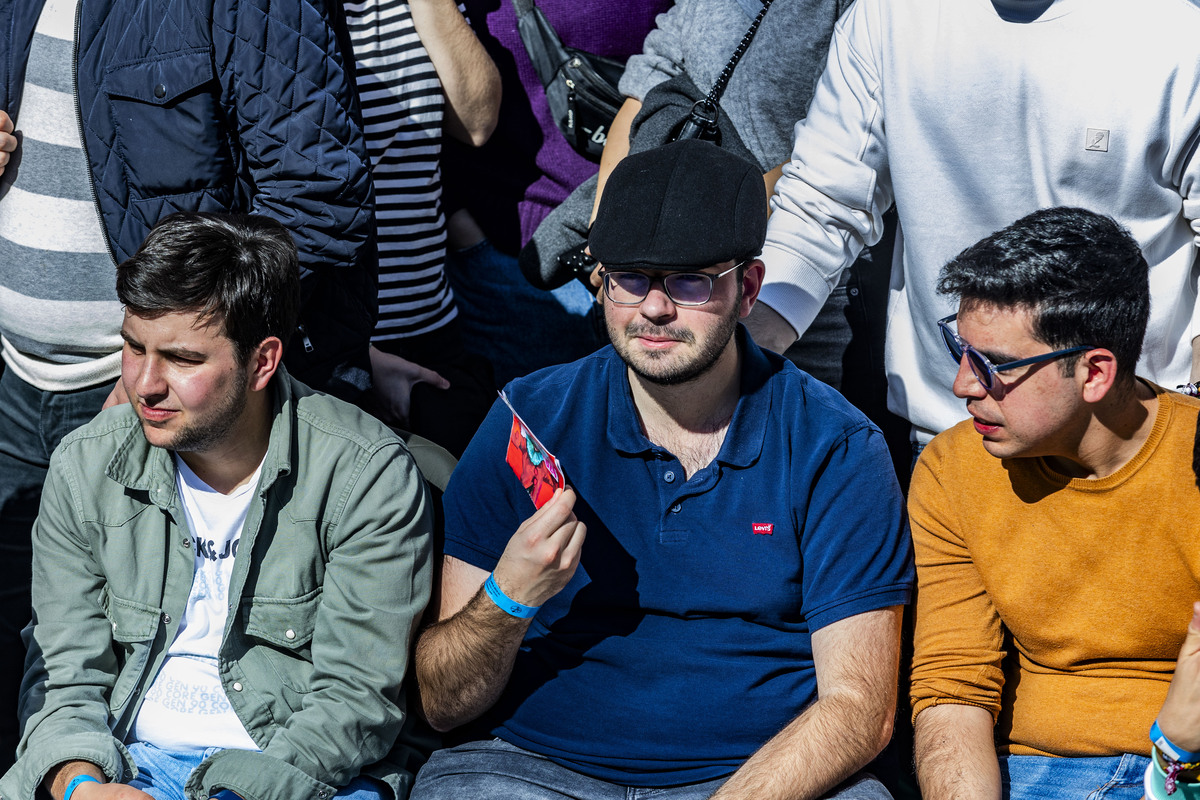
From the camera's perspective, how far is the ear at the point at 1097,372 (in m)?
2.29

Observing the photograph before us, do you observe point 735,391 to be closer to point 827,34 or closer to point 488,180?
point 827,34

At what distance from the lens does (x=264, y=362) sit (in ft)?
8.59

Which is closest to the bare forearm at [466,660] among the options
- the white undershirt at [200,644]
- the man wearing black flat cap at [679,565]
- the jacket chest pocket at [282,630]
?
the man wearing black flat cap at [679,565]

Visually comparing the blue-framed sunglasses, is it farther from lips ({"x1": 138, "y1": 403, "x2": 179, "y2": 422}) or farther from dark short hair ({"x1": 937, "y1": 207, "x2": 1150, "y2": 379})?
lips ({"x1": 138, "y1": 403, "x2": 179, "y2": 422})

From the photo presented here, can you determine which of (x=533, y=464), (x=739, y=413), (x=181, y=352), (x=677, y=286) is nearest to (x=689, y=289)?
(x=677, y=286)

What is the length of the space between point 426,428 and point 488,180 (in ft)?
3.06

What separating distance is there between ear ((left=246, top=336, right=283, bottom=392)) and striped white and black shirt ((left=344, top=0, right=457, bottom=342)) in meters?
0.88

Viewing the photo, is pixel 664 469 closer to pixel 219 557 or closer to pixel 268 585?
pixel 268 585

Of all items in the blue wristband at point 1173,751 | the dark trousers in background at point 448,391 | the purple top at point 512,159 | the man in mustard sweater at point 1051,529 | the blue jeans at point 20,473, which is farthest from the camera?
the purple top at point 512,159

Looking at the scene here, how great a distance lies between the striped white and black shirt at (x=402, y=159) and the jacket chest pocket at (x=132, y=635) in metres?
1.16

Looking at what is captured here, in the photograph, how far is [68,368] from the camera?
3.10 metres

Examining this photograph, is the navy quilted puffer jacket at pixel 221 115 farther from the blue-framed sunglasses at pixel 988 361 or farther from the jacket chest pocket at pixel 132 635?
the blue-framed sunglasses at pixel 988 361

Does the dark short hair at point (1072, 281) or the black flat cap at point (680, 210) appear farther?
the black flat cap at point (680, 210)

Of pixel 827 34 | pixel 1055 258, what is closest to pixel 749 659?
pixel 1055 258
